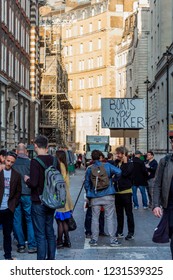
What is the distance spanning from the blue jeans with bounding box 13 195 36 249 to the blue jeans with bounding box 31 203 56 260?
219cm

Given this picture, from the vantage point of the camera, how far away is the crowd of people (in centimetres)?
736

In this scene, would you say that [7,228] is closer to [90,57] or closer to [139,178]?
[139,178]

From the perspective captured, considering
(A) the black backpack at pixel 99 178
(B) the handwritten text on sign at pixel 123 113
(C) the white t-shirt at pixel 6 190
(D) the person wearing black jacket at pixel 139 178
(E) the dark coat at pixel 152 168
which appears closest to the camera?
(C) the white t-shirt at pixel 6 190

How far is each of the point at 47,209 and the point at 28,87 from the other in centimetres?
4575

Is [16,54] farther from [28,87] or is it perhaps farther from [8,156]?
[8,156]

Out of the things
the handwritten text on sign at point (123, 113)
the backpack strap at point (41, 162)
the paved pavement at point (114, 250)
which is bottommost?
the paved pavement at point (114, 250)

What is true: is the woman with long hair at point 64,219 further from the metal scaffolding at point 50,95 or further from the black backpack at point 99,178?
the metal scaffolding at point 50,95

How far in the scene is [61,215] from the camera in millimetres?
10875

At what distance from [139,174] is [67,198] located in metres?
7.84

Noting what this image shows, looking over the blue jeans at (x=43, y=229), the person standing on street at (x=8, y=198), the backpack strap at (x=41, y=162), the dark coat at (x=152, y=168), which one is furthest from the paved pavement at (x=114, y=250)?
the dark coat at (x=152, y=168)

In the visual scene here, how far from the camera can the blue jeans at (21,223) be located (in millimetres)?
10516

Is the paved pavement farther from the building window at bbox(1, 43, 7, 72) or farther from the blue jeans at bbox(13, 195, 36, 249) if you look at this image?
the building window at bbox(1, 43, 7, 72)

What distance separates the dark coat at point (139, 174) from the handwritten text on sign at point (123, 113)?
3446mm
